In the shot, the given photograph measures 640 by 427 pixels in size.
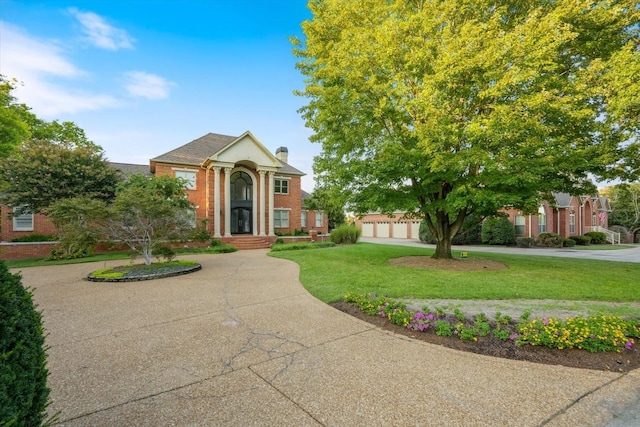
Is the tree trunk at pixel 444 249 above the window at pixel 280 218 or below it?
below

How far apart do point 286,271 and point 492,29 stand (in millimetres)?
10088

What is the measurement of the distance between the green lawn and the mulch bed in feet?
6.98

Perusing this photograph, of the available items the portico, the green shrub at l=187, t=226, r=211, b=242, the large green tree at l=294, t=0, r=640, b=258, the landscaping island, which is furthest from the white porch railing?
the landscaping island

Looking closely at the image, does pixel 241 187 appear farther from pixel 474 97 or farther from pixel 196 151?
pixel 474 97

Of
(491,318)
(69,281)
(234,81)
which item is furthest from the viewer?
(234,81)

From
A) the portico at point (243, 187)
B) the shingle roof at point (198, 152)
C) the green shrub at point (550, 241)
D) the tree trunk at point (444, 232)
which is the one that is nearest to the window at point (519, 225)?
the green shrub at point (550, 241)

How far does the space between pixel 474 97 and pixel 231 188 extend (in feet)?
60.9

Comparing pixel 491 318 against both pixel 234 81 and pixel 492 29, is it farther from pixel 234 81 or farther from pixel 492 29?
pixel 234 81

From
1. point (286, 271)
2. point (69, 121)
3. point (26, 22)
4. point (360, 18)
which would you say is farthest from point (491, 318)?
point (69, 121)

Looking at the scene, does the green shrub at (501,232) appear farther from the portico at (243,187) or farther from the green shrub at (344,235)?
the portico at (243,187)

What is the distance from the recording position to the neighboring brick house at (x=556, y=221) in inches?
961

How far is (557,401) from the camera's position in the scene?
110 inches

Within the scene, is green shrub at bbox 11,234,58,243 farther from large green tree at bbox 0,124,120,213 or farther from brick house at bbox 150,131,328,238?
brick house at bbox 150,131,328,238

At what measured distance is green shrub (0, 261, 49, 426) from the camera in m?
1.42
